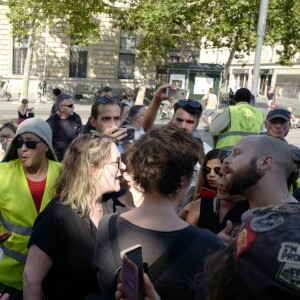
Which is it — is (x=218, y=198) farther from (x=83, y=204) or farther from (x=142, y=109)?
(x=142, y=109)

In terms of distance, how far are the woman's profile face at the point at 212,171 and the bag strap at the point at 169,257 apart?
1661 millimetres

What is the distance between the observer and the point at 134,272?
1.48 m

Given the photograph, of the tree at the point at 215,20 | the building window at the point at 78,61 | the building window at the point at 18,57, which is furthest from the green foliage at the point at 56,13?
the building window at the point at 78,61

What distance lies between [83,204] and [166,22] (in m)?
23.6

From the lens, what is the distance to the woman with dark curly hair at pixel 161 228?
180 centimetres

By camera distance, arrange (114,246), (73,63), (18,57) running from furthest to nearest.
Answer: (73,63) < (18,57) < (114,246)

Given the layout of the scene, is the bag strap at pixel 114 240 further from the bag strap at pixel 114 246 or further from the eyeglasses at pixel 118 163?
the eyeglasses at pixel 118 163

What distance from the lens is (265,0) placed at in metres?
9.10

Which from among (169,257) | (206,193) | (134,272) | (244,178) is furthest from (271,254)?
(206,193)

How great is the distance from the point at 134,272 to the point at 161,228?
42cm

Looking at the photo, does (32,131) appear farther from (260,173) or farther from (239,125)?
(239,125)

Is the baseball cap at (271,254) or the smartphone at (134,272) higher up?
the baseball cap at (271,254)

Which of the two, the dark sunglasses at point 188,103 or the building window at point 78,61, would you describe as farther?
the building window at point 78,61

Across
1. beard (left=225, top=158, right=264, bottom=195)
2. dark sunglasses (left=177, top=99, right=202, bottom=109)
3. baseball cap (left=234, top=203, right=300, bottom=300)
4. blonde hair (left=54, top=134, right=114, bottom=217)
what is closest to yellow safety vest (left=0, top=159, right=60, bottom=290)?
blonde hair (left=54, top=134, right=114, bottom=217)
